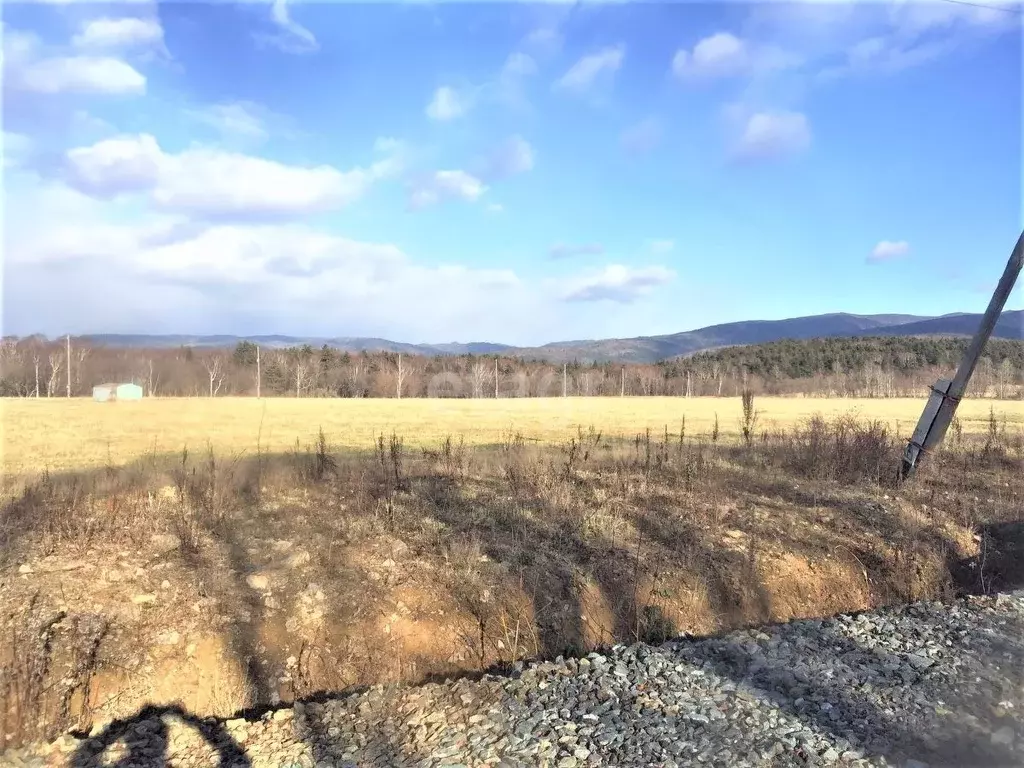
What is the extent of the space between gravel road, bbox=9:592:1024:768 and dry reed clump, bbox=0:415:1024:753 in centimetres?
118

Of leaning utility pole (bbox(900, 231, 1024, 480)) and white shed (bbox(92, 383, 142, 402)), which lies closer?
leaning utility pole (bbox(900, 231, 1024, 480))

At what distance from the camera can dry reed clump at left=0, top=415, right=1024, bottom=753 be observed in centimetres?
668

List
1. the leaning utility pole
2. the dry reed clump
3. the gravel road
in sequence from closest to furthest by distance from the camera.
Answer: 1. the gravel road
2. the dry reed clump
3. the leaning utility pole

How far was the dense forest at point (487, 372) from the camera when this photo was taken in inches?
2083

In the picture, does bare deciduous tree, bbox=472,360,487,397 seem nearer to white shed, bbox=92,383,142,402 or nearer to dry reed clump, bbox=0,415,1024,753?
white shed, bbox=92,383,142,402

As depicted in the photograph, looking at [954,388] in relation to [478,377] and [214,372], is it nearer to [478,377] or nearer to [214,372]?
[214,372]

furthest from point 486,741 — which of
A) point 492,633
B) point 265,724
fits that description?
point 492,633

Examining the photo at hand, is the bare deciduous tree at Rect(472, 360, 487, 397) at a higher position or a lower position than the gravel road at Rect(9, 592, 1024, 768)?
higher

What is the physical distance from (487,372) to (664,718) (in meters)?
109

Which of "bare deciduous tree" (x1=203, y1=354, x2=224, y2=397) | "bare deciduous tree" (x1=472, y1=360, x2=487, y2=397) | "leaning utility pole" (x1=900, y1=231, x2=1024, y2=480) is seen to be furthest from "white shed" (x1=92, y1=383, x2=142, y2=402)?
"bare deciduous tree" (x1=472, y1=360, x2=487, y2=397)

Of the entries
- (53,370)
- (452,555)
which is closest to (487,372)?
(53,370)

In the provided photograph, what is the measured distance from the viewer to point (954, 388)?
44.4 ft

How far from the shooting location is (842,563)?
904 cm

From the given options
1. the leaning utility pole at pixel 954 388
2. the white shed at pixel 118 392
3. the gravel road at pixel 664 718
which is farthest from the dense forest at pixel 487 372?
the gravel road at pixel 664 718
